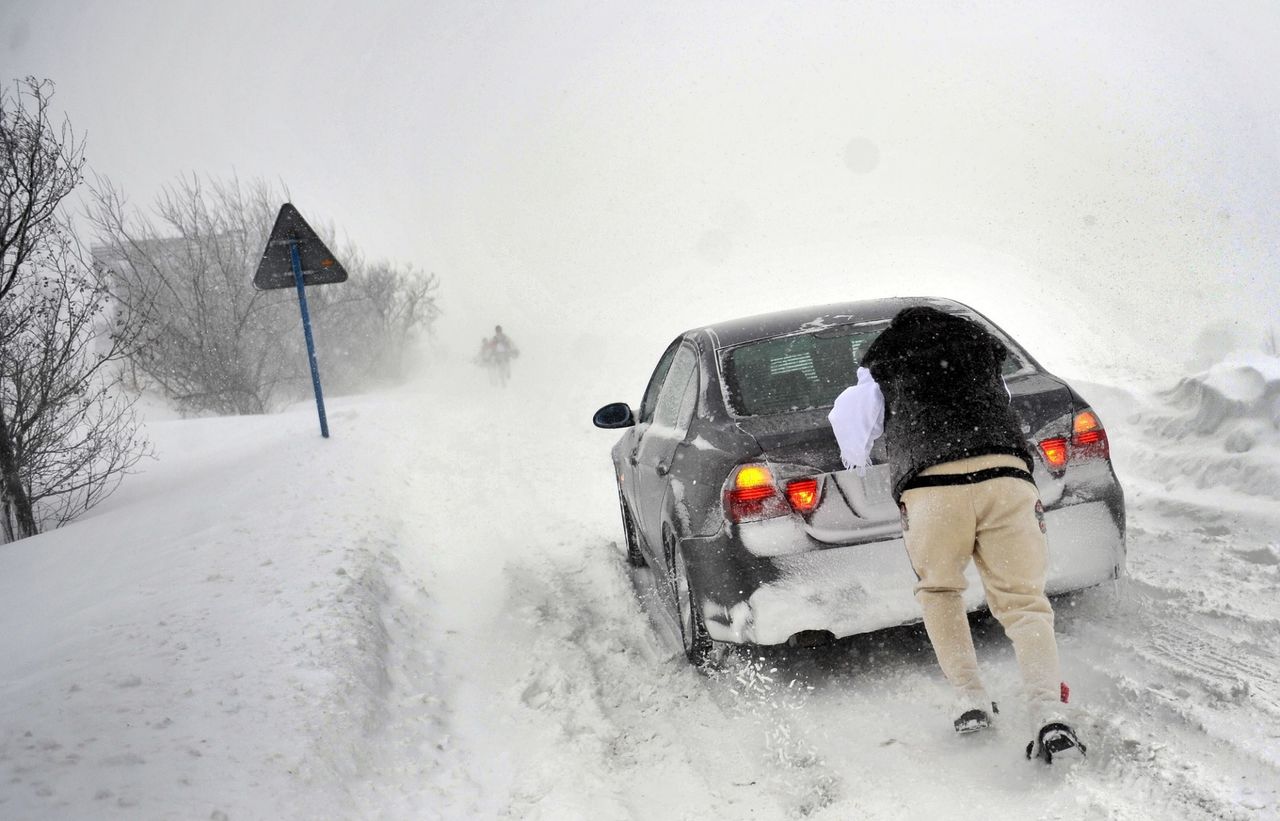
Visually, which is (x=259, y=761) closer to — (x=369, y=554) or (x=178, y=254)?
(x=369, y=554)

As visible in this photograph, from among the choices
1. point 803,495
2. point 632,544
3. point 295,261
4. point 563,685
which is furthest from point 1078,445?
point 295,261

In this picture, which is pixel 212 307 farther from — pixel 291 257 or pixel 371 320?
pixel 371 320

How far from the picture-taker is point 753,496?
3.24 m

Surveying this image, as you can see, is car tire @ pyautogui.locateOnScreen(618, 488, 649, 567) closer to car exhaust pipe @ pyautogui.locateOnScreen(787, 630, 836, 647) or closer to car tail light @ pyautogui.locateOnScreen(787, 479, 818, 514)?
car exhaust pipe @ pyautogui.locateOnScreen(787, 630, 836, 647)

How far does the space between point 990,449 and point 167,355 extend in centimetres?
1962

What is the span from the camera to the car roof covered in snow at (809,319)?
408cm

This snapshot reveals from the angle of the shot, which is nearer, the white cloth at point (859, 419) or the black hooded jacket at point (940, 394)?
the black hooded jacket at point (940, 394)

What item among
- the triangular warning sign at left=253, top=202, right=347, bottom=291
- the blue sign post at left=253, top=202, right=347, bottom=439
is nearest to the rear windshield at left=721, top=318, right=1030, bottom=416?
the blue sign post at left=253, top=202, right=347, bottom=439

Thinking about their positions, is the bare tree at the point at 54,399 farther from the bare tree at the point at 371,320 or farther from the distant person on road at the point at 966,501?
the bare tree at the point at 371,320

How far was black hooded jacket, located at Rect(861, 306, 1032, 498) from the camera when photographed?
2.68 meters

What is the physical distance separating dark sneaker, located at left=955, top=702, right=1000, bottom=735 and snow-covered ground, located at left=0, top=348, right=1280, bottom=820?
11cm

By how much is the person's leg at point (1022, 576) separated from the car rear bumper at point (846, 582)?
44 cm

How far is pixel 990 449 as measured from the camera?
267 cm

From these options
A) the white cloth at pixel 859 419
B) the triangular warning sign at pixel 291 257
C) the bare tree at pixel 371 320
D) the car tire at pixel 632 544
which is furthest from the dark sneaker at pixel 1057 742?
the bare tree at pixel 371 320
